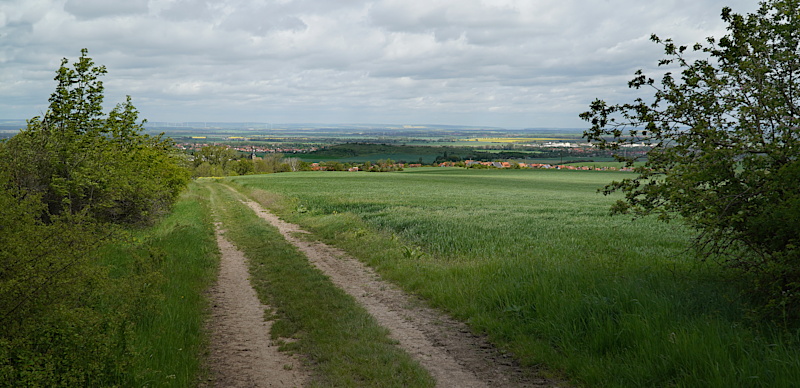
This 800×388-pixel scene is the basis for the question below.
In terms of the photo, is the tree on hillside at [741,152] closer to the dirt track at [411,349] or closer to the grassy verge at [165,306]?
the dirt track at [411,349]

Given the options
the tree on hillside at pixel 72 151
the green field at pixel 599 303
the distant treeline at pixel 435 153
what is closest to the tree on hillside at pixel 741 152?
the green field at pixel 599 303

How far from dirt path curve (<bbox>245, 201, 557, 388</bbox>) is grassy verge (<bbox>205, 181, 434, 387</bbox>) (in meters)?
0.26

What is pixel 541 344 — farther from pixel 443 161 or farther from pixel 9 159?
pixel 443 161

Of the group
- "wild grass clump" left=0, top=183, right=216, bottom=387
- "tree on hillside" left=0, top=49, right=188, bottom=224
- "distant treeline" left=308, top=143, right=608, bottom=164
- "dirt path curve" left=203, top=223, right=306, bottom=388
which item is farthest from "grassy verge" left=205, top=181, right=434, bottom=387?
"distant treeline" left=308, top=143, right=608, bottom=164

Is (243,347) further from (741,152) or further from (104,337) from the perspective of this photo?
(741,152)

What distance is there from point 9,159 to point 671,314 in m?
12.2

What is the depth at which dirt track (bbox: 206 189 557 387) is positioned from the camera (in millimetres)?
5867

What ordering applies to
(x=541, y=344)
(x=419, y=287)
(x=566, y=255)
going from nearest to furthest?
(x=541, y=344) → (x=419, y=287) → (x=566, y=255)

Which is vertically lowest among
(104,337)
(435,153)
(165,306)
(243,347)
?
(243,347)

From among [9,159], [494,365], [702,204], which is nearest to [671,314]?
[702,204]

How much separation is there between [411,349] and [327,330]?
1502mm

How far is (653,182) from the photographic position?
24.2 feet

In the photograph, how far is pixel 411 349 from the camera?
6.84 m

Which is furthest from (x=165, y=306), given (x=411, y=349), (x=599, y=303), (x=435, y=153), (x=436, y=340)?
(x=435, y=153)
